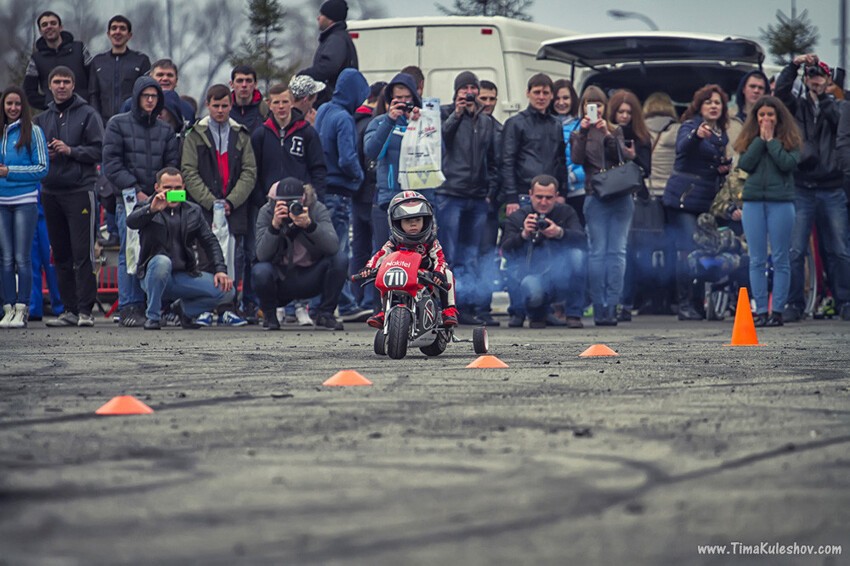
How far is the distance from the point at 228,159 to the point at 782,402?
29.3 feet

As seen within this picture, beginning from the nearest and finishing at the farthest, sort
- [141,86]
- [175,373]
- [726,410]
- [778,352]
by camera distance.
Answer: [726,410] → [175,373] → [778,352] → [141,86]

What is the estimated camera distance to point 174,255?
46.9 feet

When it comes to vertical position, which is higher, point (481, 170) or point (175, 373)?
point (481, 170)

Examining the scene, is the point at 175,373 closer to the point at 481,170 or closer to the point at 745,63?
the point at 481,170

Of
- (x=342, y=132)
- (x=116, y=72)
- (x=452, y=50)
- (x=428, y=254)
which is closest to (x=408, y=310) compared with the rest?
(x=428, y=254)

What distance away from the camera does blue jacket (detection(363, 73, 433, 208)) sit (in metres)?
14.5

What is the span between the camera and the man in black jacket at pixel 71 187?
1462 cm

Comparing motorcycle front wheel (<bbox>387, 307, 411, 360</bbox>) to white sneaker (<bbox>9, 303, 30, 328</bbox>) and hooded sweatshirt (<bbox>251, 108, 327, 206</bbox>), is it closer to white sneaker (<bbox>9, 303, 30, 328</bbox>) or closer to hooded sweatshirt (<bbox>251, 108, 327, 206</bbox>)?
hooded sweatshirt (<bbox>251, 108, 327, 206</bbox>)

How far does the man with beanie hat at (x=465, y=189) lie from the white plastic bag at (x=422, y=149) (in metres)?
0.45

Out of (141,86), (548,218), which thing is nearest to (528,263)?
(548,218)

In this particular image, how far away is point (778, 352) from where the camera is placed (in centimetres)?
1037

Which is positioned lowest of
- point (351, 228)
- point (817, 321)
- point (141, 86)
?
point (817, 321)

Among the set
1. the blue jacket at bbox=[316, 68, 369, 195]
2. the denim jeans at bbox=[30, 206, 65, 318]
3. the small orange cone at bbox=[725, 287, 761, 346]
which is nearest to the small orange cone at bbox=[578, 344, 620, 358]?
the small orange cone at bbox=[725, 287, 761, 346]

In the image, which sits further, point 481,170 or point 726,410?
point 481,170
